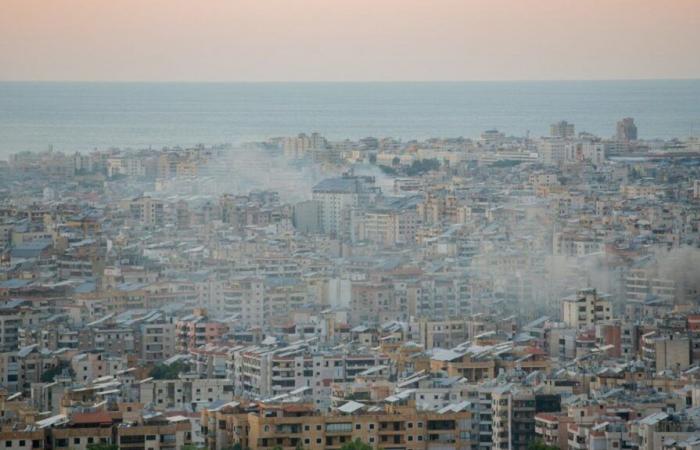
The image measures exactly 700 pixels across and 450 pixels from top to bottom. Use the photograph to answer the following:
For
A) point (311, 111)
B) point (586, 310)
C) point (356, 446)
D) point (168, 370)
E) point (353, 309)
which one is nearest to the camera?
point (356, 446)

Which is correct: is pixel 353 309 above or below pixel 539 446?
below

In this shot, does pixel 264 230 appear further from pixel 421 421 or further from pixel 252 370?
pixel 421 421

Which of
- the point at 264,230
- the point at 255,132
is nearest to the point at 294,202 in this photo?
the point at 264,230

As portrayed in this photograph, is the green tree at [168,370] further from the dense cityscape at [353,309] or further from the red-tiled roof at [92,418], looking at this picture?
the red-tiled roof at [92,418]

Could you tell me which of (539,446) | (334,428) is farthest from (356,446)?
(539,446)

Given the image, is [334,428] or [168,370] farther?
[168,370]

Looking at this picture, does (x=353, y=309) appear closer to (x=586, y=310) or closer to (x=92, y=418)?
(x=586, y=310)
